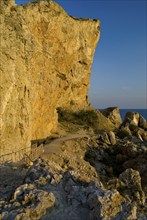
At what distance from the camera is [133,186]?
15992 mm

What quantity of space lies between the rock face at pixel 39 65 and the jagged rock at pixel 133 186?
7.49 meters

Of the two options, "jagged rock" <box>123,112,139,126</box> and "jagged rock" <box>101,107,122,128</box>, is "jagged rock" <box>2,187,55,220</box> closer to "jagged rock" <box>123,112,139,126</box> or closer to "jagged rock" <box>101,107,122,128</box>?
"jagged rock" <box>123,112,139,126</box>

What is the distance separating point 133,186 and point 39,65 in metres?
16.0

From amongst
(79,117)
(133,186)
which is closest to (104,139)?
(79,117)

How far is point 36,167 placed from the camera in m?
10.4

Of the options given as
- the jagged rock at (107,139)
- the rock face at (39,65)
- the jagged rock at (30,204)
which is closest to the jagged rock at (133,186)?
the jagged rock at (30,204)

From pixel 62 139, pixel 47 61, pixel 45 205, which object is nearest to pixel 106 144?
pixel 62 139

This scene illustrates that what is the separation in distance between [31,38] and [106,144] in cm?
1769

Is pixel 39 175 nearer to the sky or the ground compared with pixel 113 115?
nearer to the ground

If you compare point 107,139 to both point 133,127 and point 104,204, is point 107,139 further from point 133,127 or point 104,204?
point 104,204

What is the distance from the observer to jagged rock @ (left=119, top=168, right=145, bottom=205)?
47.5 feet

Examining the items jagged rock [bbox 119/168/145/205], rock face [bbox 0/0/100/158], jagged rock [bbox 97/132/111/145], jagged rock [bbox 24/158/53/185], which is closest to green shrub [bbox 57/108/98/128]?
rock face [bbox 0/0/100/158]

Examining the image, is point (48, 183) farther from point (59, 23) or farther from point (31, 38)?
point (59, 23)

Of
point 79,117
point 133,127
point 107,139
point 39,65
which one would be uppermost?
point 39,65
